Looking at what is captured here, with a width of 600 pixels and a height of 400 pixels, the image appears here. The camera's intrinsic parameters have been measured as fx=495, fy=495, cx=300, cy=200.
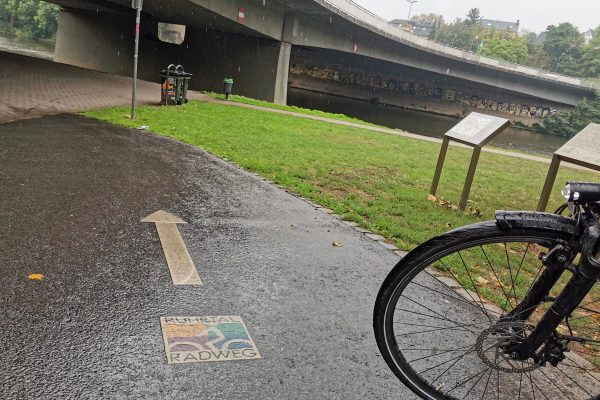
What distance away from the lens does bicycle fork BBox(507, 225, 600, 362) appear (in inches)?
88.0

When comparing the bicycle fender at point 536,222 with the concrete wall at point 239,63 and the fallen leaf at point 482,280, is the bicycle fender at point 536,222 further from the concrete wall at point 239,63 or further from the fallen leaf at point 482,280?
the concrete wall at point 239,63

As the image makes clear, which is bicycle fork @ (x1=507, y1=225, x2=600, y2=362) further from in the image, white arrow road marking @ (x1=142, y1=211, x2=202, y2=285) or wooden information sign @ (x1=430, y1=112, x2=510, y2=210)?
wooden information sign @ (x1=430, y1=112, x2=510, y2=210)

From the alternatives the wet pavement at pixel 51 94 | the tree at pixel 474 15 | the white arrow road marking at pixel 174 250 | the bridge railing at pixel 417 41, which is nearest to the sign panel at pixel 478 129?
the white arrow road marking at pixel 174 250

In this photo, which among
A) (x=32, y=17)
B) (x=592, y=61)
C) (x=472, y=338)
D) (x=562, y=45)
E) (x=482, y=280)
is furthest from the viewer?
(x=562, y=45)

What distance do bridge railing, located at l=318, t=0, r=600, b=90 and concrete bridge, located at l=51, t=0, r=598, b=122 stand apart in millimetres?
60

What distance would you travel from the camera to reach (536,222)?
2.29 metres

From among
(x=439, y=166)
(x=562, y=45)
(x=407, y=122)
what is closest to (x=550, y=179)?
(x=439, y=166)

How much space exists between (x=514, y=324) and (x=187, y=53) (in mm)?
35728

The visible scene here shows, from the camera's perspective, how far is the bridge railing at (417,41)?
29116 millimetres

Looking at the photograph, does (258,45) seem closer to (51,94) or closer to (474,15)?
(51,94)

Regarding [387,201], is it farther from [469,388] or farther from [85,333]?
[85,333]

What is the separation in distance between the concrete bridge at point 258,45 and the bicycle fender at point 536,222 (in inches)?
851

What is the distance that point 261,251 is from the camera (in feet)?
15.6

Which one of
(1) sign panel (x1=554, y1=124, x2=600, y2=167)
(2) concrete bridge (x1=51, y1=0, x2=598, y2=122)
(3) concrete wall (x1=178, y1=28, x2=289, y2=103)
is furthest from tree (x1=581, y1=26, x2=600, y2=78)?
(1) sign panel (x1=554, y1=124, x2=600, y2=167)
